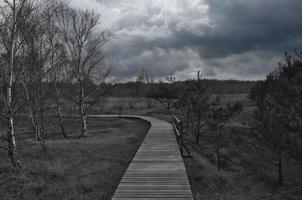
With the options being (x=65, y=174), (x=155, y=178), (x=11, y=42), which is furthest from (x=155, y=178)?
(x=11, y=42)

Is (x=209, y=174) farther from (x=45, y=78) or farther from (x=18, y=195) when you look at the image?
(x=45, y=78)

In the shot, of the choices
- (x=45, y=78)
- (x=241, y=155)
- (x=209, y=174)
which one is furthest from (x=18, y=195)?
(x=241, y=155)

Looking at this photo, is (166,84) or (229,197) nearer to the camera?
(229,197)

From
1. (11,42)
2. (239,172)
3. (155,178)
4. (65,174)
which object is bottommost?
(239,172)

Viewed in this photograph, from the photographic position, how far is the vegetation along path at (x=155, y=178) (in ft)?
21.7

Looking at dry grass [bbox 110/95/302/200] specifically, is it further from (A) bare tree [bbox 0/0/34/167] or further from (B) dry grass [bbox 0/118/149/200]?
(A) bare tree [bbox 0/0/34/167]

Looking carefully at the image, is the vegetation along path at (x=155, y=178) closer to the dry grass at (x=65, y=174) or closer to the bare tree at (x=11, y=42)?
the dry grass at (x=65, y=174)

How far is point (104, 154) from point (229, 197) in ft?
22.2

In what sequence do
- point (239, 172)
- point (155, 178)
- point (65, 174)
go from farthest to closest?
1. point (239, 172)
2. point (65, 174)
3. point (155, 178)

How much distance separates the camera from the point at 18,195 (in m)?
7.79

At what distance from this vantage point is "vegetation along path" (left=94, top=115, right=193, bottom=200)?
21.7 ft

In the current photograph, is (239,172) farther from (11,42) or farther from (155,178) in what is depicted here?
(11,42)

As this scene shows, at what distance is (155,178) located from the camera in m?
7.91

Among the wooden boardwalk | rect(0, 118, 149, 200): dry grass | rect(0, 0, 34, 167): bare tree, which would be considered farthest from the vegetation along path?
rect(0, 0, 34, 167): bare tree
